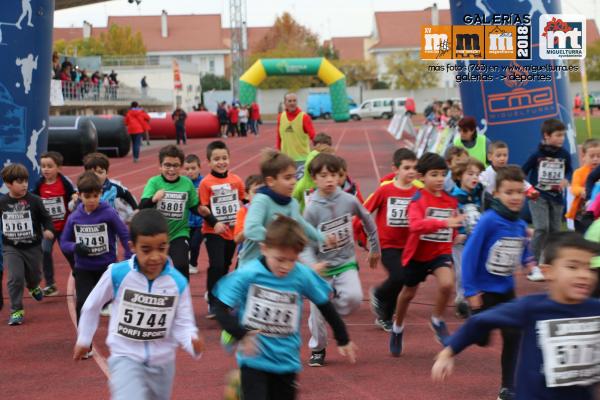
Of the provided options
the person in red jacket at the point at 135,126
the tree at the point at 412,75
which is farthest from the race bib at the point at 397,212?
the tree at the point at 412,75

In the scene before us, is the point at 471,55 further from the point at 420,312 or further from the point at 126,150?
the point at 126,150

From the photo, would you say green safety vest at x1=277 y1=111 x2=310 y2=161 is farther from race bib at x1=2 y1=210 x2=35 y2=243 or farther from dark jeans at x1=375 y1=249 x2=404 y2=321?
dark jeans at x1=375 y1=249 x2=404 y2=321

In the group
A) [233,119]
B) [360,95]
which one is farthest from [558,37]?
[360,95]

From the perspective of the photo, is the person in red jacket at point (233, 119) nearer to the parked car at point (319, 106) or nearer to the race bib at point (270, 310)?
the parked car at point (319, 106)

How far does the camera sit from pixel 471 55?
16.0 m

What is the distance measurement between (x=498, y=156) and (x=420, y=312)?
1.89m

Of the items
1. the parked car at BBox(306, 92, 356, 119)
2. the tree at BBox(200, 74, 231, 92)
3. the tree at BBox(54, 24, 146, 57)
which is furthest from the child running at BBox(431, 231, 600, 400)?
the tree at BBox(200, 74, 231, 92)

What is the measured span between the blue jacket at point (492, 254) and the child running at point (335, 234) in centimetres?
126

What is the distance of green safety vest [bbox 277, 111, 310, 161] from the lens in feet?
47.9

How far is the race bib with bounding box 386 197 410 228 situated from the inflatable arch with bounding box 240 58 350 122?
125 feet

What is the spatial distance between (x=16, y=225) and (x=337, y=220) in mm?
3622

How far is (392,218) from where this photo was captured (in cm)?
820

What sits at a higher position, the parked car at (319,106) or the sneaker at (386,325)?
the parked car at (319,106)

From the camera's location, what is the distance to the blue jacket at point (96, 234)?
801 centimetres
